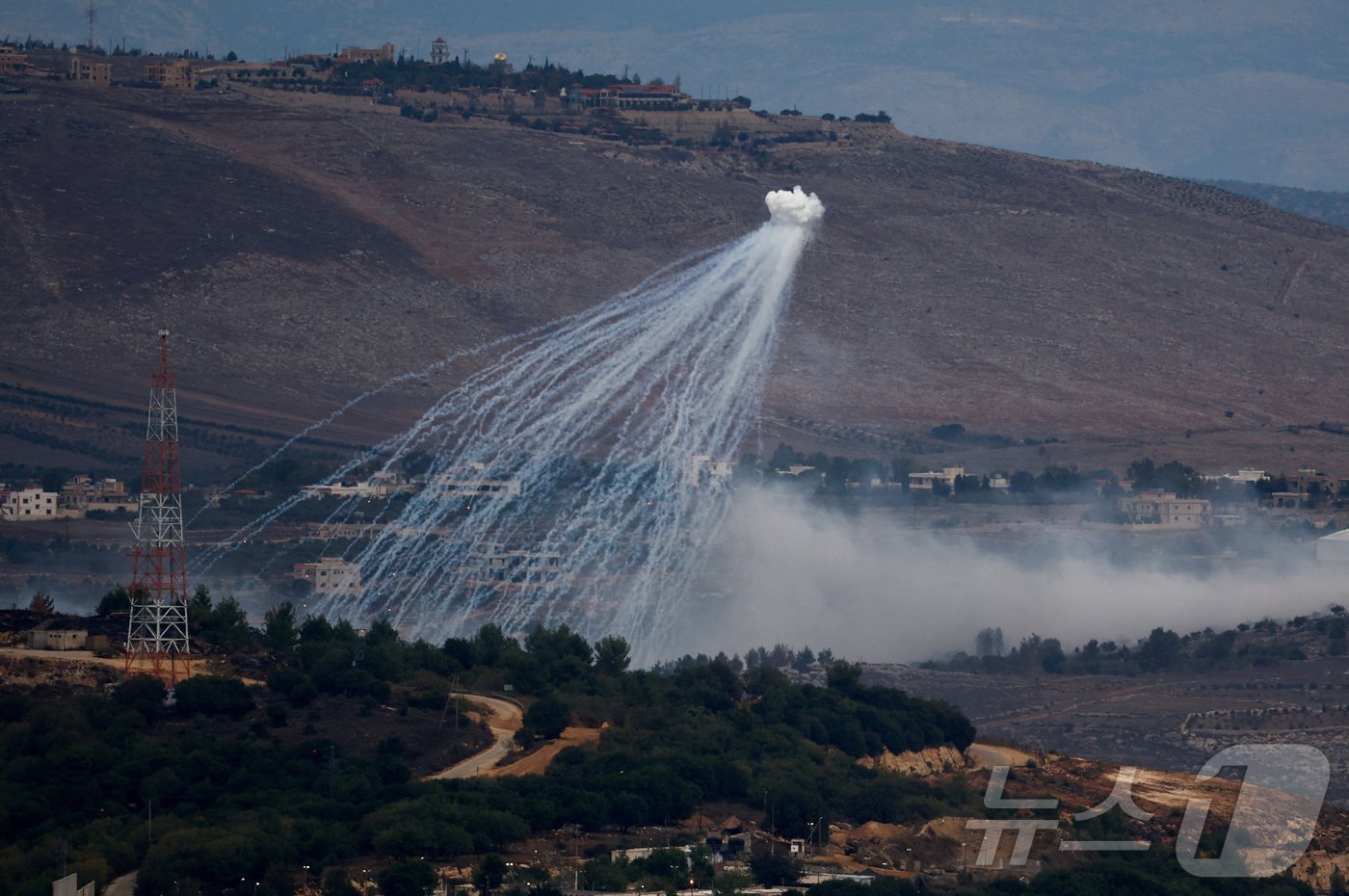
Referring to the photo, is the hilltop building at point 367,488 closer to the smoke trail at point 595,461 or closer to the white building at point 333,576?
the smoke trail at point 595,461

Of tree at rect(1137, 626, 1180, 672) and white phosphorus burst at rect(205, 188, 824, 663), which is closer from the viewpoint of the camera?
white phosphorus burst at rect(205, 188, 824, 663)

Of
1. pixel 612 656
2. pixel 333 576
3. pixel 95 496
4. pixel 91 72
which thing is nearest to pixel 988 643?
pixel 333 576

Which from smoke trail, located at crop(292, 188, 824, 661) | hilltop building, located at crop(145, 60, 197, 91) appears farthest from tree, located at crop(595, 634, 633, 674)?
hilltop building, located at crop(145, 60, 197, 91)

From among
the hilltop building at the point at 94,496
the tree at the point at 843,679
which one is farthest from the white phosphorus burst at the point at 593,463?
the tree at the point at 843,679

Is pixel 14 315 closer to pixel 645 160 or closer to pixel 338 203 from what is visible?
pixel 338 203

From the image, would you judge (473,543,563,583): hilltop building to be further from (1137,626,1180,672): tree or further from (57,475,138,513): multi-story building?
(1137,626,1180,672): tree

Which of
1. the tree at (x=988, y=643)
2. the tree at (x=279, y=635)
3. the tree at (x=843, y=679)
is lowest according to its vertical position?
the tree at (x=988, y=643)
